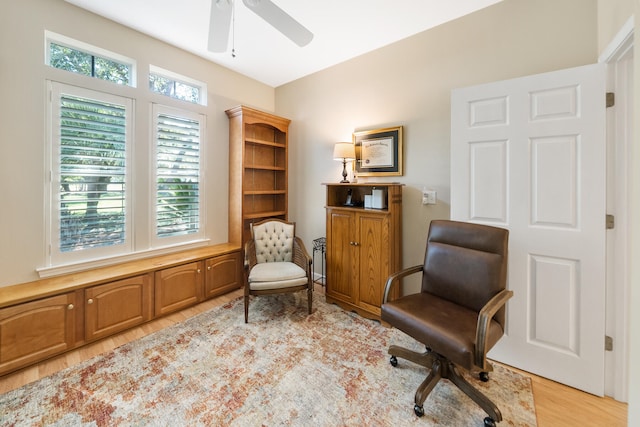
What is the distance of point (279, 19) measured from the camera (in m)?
1.67

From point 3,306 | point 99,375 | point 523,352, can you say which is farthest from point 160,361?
point 523,352

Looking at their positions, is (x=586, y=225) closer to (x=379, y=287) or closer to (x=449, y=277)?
(x=449, y=277)

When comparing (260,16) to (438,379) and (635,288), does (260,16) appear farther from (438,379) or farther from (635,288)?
(438,379)

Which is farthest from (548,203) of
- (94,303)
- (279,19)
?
(94,303)

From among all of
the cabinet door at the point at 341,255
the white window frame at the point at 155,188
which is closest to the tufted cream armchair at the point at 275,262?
the cabinet door at the point at 341,255

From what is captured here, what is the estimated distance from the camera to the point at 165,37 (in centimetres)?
288

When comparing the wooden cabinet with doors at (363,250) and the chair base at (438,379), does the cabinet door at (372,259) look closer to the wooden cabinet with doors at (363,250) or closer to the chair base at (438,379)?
the wooden cabinet with doors at (363,250)

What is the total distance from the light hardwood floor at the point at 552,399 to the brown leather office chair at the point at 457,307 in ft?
1.10

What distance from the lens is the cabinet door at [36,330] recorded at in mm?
1885

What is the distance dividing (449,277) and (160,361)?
2.30 meters

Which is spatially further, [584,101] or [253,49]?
[253,49]

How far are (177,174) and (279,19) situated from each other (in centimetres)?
219

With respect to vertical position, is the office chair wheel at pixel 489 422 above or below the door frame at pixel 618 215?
below

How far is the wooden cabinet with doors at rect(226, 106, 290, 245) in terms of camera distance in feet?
11.5
